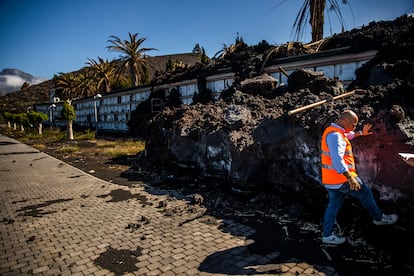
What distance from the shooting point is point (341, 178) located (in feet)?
13.0

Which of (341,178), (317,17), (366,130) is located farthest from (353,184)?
(317,17)

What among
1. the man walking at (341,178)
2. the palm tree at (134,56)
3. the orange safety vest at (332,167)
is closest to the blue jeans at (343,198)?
the man walking at (341,178)

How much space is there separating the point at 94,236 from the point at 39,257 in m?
0.90

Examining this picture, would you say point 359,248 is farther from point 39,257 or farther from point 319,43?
point 319,43

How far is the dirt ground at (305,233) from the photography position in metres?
3.67

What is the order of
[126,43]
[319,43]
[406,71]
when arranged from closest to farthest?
[406,71] < [319,43] < [126,43]

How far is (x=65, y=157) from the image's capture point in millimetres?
14078

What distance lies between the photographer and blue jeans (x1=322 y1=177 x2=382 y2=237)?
12.6 feet

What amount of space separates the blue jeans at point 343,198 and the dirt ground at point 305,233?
1.15 feet

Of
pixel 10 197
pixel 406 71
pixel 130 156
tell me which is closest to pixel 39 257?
pixel 10 197

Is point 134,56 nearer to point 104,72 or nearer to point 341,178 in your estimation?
point 104,72

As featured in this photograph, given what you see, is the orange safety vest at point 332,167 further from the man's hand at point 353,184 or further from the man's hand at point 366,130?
the man's hand at point 366,130

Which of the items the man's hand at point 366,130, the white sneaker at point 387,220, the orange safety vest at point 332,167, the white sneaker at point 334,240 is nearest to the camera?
the white sneaker at point 387,220

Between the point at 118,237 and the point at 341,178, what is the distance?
386cm
